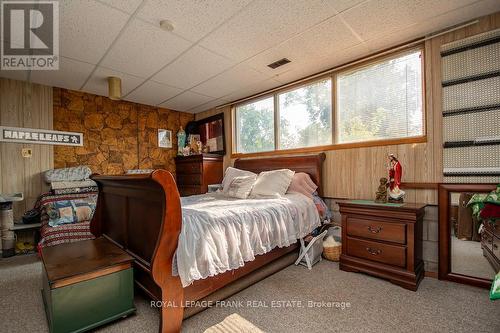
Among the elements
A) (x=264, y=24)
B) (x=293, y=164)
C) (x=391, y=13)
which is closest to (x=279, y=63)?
(x=264, y=24)

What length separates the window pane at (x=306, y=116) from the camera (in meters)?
3.13

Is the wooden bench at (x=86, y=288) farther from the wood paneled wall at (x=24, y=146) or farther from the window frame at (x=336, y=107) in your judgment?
the window frame at (x=336, y=107)

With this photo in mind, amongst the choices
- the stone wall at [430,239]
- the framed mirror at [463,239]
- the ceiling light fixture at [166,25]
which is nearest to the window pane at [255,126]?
the ceiling light fixture at [166,25]

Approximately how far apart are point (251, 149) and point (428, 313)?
122 inches

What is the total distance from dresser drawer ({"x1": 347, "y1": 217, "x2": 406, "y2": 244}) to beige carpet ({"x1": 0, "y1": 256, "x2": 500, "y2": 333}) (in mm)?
399

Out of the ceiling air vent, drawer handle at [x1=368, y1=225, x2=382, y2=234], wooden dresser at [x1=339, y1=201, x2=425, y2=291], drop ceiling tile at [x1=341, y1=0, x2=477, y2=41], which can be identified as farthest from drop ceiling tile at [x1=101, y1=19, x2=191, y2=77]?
drawer handle at [x1=368, y1=225, x2=382, y2=234]

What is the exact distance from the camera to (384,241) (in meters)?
2.18

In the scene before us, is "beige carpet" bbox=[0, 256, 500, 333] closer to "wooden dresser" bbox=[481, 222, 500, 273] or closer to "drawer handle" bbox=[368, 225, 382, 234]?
"wooden dresser" bbox=[481, 222, 500, 273]

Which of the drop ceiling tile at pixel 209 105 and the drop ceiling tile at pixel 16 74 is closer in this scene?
the drop ceiling tile at pixel 16 74

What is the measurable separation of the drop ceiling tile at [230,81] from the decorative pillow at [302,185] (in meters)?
1.49

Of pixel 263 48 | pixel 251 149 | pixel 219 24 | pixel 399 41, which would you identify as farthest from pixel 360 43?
pixel 251 149

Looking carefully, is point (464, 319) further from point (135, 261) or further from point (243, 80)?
point (243, 80)

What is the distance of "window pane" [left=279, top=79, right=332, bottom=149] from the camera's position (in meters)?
3.13

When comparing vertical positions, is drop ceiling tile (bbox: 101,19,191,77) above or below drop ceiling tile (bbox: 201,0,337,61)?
below
